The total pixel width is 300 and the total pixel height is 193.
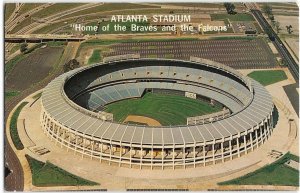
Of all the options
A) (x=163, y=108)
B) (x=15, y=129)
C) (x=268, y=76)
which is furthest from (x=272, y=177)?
(x=268, y=76)

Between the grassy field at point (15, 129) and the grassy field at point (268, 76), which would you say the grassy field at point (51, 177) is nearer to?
the grassy field at point (15, 129)

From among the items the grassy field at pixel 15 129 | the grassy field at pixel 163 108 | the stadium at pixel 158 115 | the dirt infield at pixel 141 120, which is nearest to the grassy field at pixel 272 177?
the stadium at pixel 158 115

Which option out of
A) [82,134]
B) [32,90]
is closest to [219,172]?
[82,134]

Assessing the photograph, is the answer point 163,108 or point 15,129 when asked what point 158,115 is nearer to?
point 163,108

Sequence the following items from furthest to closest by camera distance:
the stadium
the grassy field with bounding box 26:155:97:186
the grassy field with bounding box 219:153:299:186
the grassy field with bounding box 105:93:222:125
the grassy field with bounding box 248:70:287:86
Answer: the grassy field with bounding box 248:70:287:86, the grassy field with bounding box 105:93:222:125, the stadium, the grassy field with bounding box 219:153:299:186, the grassy field with bounding box 26:155:97:186

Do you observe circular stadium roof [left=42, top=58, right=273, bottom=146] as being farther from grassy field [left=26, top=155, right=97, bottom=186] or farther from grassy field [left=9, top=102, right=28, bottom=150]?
grassy field [left=9, top=102, right=28, bottom=150]

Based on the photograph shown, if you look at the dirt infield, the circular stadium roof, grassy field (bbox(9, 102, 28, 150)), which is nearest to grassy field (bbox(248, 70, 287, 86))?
the circular stadium roof

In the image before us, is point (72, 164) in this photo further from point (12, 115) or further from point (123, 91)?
point (123, 91)
